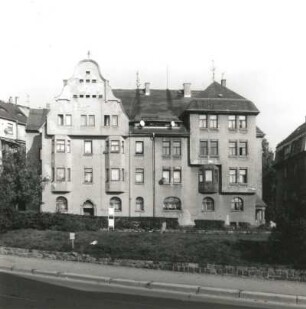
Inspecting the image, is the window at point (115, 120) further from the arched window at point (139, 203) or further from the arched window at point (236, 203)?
the arched window at point (236, 203)

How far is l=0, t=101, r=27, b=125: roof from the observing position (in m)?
75.9

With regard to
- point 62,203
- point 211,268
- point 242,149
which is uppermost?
point 242,149

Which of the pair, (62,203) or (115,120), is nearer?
(62,203)

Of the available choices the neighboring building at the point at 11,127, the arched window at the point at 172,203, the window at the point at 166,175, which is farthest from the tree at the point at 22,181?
the neighboring building at the point at 11,127

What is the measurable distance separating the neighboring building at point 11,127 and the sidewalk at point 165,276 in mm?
53109

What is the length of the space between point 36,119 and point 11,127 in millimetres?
8447

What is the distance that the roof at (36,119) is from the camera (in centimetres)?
6681

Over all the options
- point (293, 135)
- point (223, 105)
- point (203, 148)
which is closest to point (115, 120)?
point (203, 148)

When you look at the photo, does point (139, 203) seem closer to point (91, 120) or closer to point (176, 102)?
point (91, 120)

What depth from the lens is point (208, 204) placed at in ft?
204

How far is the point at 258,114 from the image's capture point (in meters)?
63.4

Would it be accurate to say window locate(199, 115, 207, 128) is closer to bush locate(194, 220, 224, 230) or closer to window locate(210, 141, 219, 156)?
window locate(210, 141, 219, 156)

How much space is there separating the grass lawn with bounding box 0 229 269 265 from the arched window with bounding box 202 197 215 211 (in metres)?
35.5

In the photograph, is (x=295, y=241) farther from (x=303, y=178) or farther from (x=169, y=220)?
(x=303, y=178)
